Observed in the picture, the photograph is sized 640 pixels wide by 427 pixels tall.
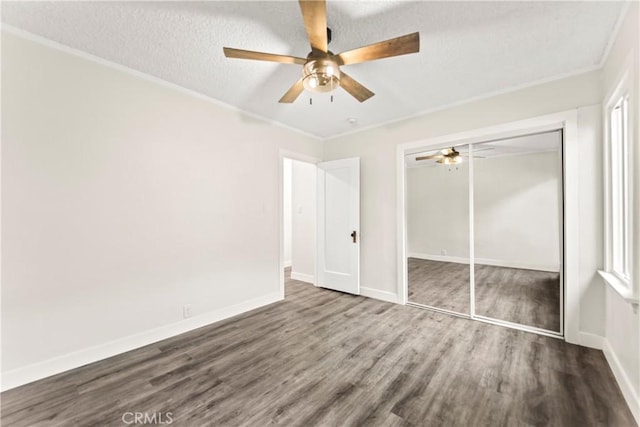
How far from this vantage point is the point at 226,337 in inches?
108

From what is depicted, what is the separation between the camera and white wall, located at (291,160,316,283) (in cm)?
494

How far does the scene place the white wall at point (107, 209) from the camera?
1974mm

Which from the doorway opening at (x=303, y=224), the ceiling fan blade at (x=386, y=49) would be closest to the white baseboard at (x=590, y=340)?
the ceiling fan blade at (x=386, y=49)

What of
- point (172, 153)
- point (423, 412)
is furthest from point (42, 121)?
point (423, 412)

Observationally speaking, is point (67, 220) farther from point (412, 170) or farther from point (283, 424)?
point (412, 170)

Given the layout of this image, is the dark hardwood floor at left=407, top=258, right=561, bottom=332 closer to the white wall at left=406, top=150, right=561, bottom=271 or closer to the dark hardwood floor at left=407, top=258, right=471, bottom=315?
the dark hardwood floor at left=407, top=258, right=471, bottom=315

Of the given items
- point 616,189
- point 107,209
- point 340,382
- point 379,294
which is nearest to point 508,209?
point 616,189

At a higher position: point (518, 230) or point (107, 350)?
point (518, 230)

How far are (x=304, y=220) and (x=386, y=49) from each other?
12.0 feet

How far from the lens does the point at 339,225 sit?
14.3ft

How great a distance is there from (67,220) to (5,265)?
465 mm

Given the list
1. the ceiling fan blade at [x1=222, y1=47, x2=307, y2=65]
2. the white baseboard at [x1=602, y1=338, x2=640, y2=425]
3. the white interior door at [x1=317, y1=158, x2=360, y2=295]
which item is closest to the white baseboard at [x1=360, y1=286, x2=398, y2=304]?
the white interior door at [x1=317, y1=158, x2=360, y2=295]

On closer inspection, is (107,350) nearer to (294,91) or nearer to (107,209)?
(107,209)

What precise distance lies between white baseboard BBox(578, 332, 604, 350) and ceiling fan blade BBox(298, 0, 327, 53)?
3.51 meters
